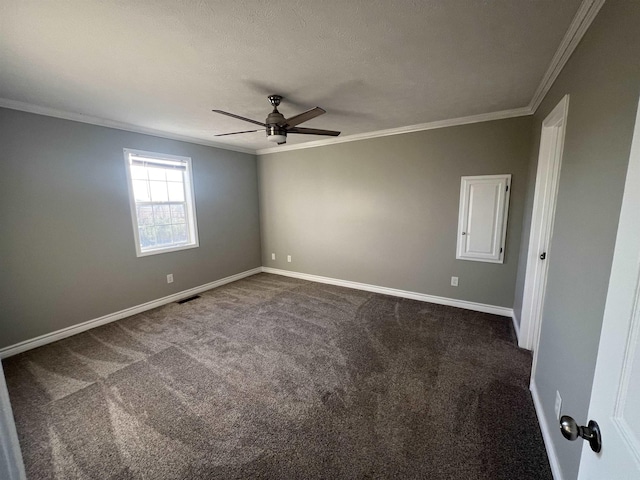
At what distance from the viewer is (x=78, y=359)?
2.57 meters

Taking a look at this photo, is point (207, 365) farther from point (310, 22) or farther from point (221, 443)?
point (310, 22)

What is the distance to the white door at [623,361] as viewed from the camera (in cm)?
53

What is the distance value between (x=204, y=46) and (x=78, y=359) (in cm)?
297

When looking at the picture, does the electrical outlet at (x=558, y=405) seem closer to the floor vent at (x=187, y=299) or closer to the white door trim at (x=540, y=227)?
the white door trim at (x=540, y=227)

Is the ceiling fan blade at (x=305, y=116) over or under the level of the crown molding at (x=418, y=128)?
under

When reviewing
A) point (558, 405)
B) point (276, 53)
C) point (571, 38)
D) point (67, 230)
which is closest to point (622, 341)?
point (558, 405)

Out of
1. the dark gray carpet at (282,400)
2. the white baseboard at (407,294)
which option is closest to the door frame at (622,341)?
the dark gray carpet at (282,400)

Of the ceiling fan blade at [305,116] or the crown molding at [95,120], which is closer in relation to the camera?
the ceiling fan blade at [305,116]

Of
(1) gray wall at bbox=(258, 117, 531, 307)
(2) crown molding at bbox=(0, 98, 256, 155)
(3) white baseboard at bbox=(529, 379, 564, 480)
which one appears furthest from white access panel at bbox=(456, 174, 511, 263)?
(2) crown molding at bbox=(0, 98, 256, 155)

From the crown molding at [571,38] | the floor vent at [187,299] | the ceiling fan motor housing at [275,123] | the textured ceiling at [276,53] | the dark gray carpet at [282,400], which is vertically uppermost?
the textured ceiling at [276,53]

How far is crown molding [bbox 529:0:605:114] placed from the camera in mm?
1351

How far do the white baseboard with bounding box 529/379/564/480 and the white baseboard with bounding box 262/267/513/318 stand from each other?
147 cm

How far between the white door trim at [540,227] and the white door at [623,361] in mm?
1802

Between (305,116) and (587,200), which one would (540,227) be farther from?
(305,116)
